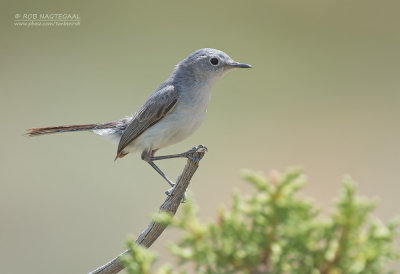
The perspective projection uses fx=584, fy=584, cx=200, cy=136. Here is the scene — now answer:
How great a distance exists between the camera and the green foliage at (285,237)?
1175 mm

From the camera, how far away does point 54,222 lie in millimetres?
6926

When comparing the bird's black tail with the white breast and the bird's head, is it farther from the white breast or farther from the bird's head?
the bird's head

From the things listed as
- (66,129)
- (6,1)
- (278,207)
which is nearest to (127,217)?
(66,129)

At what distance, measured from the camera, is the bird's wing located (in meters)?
3.37

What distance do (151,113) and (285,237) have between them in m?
2.30

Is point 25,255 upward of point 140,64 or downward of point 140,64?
downward

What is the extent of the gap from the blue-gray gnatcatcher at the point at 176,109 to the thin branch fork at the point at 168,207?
0.65 m

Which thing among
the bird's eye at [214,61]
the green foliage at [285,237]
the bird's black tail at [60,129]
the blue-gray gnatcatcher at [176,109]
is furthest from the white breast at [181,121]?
the green foliage at [285,237]

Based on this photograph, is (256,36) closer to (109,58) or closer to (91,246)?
(109,58)

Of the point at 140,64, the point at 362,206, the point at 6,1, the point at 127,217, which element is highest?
the point at 6,1

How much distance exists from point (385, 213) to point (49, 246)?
3816mm

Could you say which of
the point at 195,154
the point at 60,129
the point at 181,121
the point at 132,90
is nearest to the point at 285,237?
the point at 195,154

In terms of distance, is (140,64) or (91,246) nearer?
(91,246)

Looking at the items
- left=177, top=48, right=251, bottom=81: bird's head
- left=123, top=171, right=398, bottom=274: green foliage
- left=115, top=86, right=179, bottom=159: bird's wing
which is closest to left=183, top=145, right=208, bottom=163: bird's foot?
left=115, top=86, right=179, bottom=159: bird's wing
